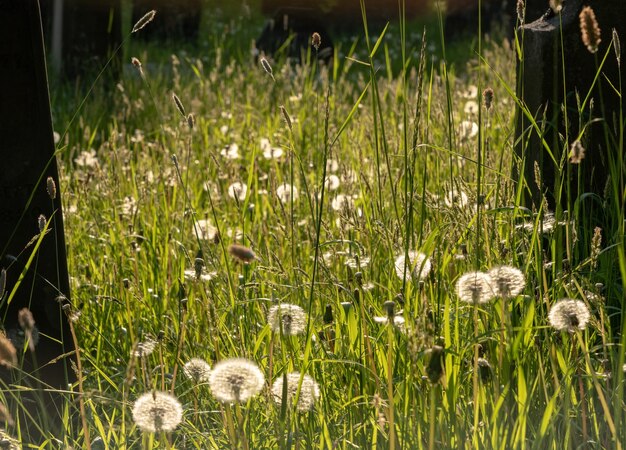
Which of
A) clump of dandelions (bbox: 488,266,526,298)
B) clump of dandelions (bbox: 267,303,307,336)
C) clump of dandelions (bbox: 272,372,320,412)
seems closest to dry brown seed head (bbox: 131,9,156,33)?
clump of dandelions (bbox: 267,303,307,336)

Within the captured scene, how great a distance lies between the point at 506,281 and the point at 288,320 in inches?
17.5

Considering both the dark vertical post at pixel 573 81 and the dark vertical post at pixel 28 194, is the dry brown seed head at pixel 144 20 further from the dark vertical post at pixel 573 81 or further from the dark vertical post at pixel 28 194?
the dark vertical post at pixel 573 81

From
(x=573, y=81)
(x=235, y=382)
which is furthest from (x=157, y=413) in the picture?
(x=573, y=81)

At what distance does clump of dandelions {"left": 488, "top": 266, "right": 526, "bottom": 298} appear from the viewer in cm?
159

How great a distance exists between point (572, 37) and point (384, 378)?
4.46 ft

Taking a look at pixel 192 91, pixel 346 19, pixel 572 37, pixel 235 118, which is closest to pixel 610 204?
pixel 572 37

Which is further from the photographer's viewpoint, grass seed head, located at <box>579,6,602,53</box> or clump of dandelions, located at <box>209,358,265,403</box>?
grass seed head, located at <box>579,6,602,53</box>

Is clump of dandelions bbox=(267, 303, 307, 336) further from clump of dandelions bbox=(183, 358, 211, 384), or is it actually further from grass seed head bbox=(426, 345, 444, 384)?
grass seed head bbox=(426, 345, 444, 384)

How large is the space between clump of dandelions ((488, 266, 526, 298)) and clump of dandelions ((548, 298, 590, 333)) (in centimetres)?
8

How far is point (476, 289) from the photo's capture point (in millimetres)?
1660

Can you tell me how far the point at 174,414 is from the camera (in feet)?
4.95

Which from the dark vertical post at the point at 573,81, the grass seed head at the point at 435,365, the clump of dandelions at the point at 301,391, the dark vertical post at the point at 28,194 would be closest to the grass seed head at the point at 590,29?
the grass seed head at the point at 435,365

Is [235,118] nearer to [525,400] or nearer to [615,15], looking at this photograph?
[615,15]

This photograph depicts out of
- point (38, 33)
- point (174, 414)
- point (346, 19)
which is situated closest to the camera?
point (174, 414)
